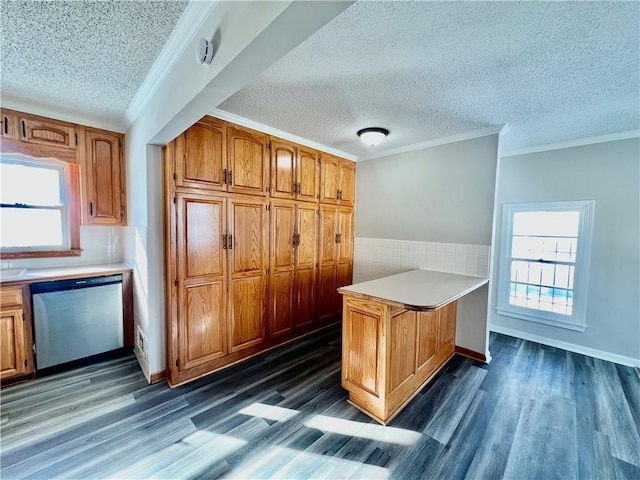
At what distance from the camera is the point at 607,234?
9.67 feet

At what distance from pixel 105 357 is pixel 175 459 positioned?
5.67 feet

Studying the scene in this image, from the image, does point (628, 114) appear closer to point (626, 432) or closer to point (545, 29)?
point (545, 29)

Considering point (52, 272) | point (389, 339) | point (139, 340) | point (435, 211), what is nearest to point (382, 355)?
point (389, 339)

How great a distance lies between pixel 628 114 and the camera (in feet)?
7.82

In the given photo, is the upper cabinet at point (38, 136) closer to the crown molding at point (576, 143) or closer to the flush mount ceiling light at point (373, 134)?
the flush mount ceiling light at point (373, 134)

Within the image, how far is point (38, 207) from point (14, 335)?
127 centimetres

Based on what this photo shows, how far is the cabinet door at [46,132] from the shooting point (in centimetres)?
236

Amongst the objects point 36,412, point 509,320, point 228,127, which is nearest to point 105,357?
point 36,412

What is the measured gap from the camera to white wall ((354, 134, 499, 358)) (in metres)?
2.88

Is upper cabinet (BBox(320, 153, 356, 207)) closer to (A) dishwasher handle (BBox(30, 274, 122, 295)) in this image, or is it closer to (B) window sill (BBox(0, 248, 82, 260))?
(A) dishwasher handle (BBox(30, 274, 122, 295))

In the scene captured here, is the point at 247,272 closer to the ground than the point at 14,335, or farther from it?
farther from it

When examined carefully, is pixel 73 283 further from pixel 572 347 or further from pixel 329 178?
pixel 572 347

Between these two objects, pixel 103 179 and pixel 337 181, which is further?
pixel 337 181

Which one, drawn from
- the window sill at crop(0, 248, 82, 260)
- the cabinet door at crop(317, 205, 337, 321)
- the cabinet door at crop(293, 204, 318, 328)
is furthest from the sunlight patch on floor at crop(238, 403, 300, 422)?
the window sill at crop(0, 248, 82, 260)
